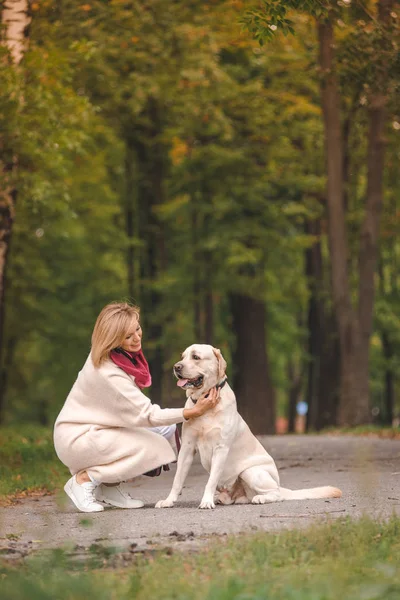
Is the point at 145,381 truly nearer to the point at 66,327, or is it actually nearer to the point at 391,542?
the point at 391,542

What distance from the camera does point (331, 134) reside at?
2077 centimetres

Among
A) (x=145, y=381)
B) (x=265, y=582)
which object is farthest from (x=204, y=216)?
(x=265, y=582)

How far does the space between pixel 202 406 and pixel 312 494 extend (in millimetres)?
1239

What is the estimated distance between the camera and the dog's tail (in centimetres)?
871

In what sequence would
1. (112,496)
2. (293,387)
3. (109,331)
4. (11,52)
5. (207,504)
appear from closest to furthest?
(207,504) → (109,331) → (112,496) → (11,52) → (293,387)

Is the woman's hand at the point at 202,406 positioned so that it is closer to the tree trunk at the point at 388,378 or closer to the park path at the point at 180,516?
the park path at the point at 180,516

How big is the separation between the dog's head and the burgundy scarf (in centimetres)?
55

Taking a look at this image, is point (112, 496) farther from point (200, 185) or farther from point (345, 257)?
point (200, 185)

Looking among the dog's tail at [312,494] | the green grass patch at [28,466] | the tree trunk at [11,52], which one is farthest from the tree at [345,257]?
the dog's tail at [312,494]

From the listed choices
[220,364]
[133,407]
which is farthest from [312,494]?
[133,407]

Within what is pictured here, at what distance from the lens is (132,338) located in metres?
8.84

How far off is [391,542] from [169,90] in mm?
18394

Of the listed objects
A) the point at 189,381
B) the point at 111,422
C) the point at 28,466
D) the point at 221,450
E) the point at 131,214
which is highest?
the point at 131,214

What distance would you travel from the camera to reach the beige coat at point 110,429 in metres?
8.68
